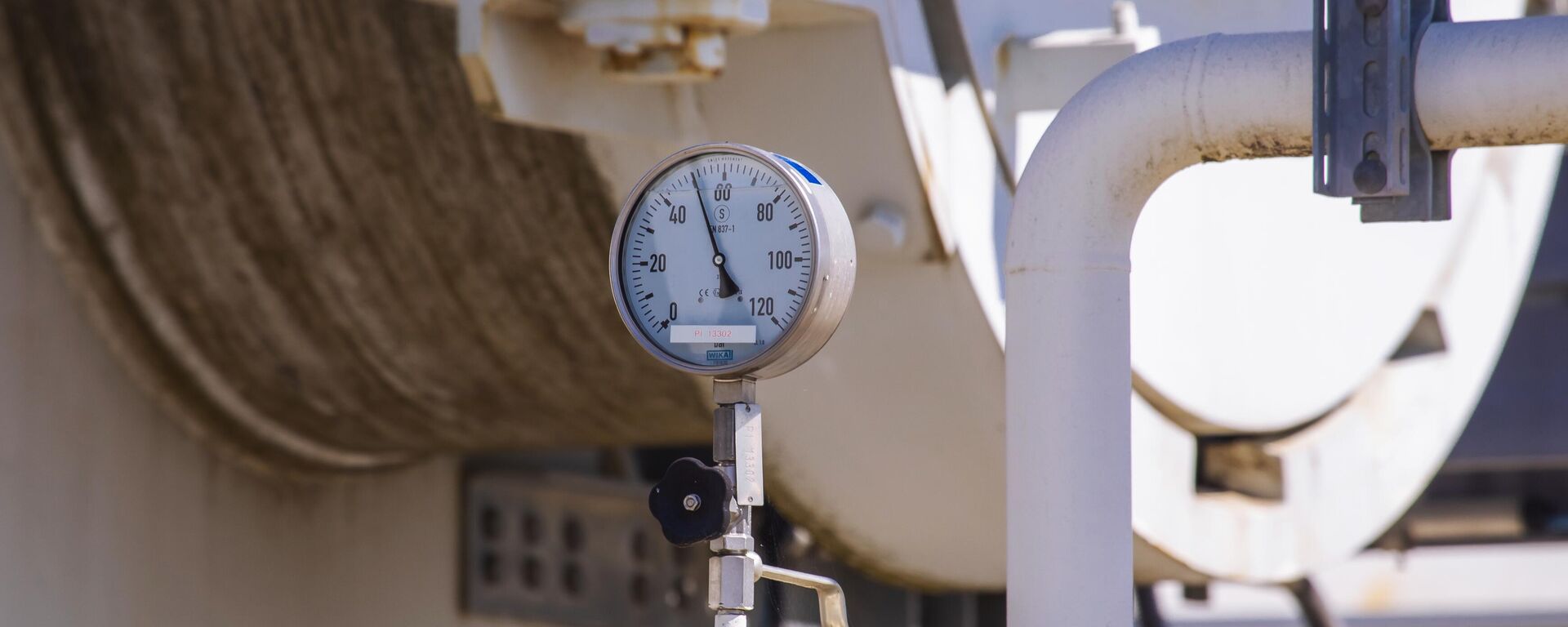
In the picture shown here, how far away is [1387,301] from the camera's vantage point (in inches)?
190

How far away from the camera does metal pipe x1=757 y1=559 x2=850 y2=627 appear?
2.32m

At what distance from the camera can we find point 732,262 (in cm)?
228

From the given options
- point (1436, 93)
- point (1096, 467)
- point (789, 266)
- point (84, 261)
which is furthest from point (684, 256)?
point (84, 261)

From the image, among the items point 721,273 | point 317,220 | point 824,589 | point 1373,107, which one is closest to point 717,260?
point 721,273

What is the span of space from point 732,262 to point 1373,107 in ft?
2.62

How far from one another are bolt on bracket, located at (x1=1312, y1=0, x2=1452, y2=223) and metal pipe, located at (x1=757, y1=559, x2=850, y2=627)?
31.2 inches

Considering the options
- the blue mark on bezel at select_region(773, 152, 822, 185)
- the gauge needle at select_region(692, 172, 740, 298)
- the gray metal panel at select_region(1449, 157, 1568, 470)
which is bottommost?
the gray metal panel at select_region(1449, 157, 1568, 470)

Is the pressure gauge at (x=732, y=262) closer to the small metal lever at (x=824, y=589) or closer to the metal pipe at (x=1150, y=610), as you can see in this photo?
the small metal lever at (x=824, y=589)

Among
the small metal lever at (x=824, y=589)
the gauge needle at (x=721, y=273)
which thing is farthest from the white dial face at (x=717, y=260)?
the small metal lever at (x=824, y=589)

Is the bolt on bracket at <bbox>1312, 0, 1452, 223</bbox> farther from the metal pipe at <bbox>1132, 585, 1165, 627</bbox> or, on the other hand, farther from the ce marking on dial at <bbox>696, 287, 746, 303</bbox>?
the metal pipe at <bbox>1132, 585, 1165, 627</bbox>

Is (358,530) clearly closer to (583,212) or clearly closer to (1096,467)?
(583,212)

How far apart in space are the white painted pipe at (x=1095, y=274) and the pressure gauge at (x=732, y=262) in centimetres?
26

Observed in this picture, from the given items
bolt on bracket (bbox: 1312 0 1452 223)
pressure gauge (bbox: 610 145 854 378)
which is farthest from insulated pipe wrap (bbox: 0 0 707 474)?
bolt on bracket (bbox: 1312 0 1452 223)

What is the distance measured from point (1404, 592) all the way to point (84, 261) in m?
8.10
